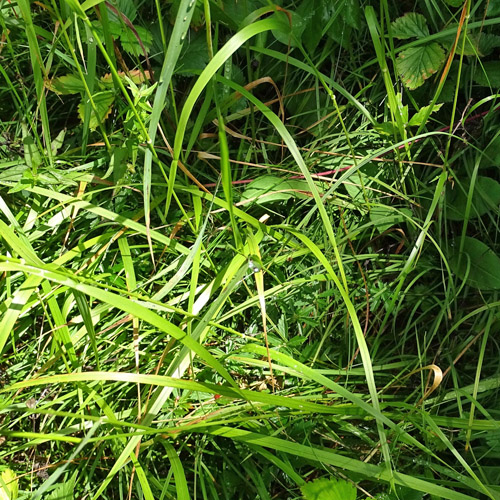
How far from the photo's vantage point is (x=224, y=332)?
1.36 meters

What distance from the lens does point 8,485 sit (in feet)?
4.01

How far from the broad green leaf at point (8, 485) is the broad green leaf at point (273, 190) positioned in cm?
89

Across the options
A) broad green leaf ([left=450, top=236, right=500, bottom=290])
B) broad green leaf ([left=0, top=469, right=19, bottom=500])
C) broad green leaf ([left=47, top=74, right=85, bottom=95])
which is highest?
broad green leaf ([left=47, top=74, right=85, bottom=95])

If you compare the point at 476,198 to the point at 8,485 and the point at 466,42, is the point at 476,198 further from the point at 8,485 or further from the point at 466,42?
the point at 8,485

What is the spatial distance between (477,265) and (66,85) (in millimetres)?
1168

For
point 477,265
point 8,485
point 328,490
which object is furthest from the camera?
point 477,265

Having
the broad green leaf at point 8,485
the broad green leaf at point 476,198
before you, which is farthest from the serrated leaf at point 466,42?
the broad green leaf at point 8,485

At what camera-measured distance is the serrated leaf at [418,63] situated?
134cm

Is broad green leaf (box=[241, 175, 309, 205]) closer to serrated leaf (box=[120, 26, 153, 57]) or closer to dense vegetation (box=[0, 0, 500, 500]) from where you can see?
dense vegetation (box=[0, 0, 500, 500])

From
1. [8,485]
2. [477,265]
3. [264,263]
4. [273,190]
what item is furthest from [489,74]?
[8,485]

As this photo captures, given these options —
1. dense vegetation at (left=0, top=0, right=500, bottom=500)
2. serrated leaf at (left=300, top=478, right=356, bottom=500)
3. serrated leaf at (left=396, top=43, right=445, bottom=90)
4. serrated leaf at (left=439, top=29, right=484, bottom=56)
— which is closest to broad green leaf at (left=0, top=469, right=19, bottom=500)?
dense vegetation at (left=0, top=0, right=500, bottom=500)

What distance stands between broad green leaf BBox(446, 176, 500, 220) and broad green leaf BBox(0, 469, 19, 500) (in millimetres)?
1259

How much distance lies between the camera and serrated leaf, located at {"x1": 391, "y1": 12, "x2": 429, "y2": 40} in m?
1.37

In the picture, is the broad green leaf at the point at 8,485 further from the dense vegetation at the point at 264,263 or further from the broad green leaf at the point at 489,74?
the broad green leaf at the point at 489,74
